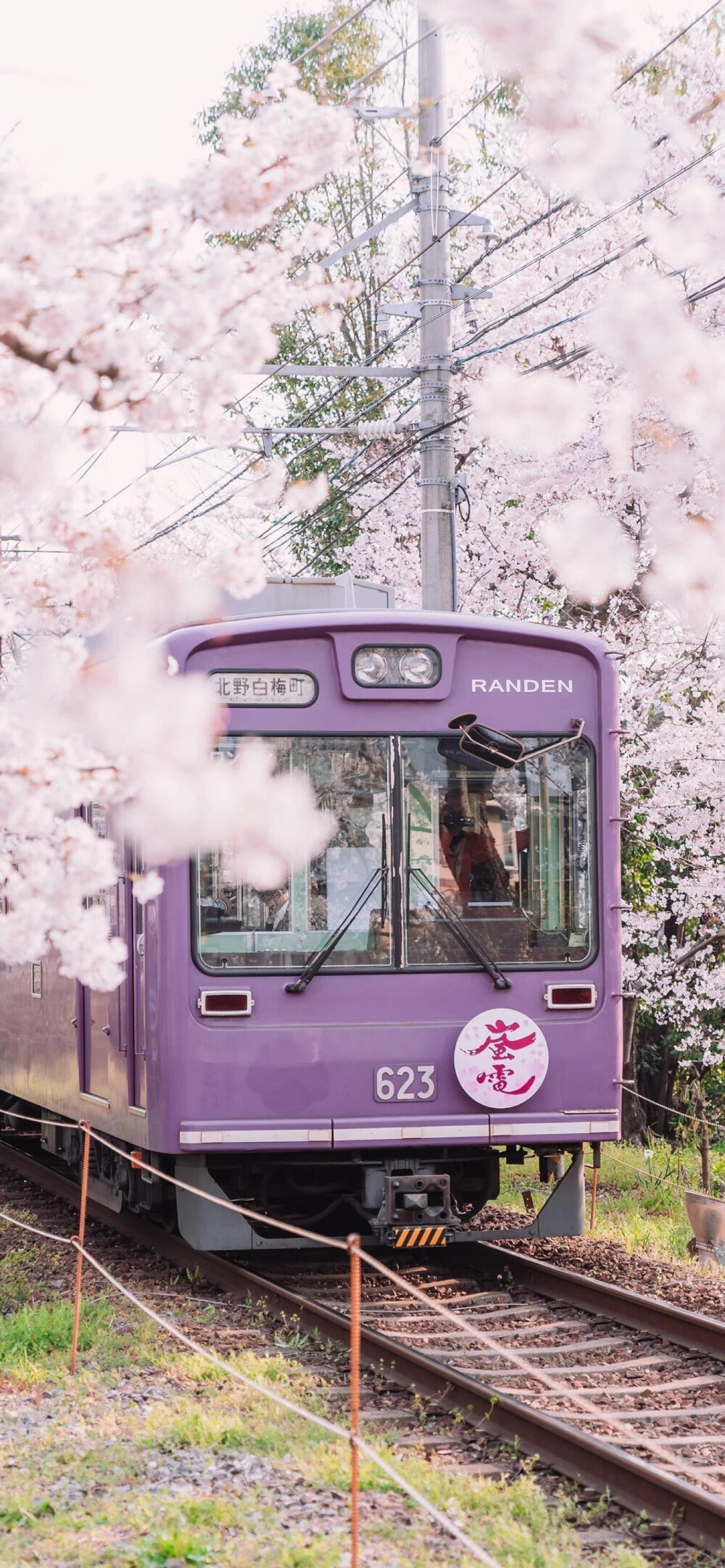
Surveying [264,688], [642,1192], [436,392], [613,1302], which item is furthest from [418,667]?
[642,1192]

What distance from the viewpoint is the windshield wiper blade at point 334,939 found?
7340 mm

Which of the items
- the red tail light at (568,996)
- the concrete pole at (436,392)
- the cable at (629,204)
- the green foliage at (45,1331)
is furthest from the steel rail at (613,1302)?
the cable at (629,204)

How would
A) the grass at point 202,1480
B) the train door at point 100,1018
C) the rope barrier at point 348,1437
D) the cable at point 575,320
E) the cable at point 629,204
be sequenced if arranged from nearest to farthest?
the rope barrier at point 348,1437 → the grass at point 202,1480 → the train door at point 100,1018 → the cable at point 629,204 → the cable at point 575,320

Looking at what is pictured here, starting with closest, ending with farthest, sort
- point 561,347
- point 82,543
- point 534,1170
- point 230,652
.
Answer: point 82,543 → point 230,652 → point 534,1170 → point 561,347

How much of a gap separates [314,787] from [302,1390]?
2.45 meters

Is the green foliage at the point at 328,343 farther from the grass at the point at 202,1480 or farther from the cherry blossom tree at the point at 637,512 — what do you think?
the grass at the point at 202,1480

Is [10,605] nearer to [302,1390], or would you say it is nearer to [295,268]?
[302,1390]

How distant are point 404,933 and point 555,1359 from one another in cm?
181

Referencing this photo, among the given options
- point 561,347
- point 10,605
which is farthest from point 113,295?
point 561,347

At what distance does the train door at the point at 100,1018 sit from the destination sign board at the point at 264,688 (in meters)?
1.04

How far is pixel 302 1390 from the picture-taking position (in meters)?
6.07

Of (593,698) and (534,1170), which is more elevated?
(593,698)

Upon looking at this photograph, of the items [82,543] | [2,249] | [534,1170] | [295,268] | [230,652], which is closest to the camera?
[2,249]

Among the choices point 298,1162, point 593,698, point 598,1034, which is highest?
point 593,698
